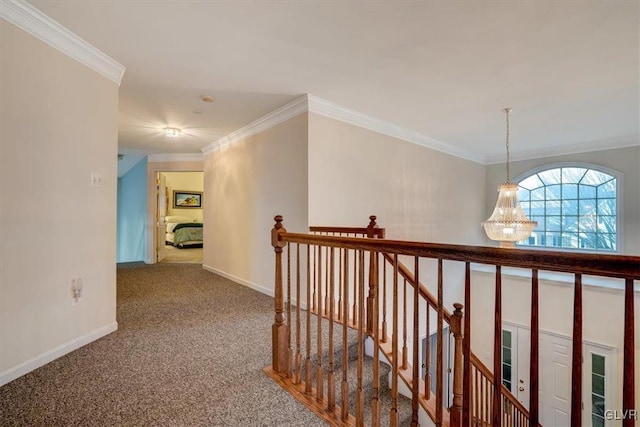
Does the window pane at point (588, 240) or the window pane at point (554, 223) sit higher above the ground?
the window pane at point (554, 223)

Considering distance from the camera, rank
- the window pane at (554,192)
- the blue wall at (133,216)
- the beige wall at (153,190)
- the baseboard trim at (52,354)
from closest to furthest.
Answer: the baseboard trim at (52,354) → the window pane at (554,192) → the beige wall at (153,190) → the blue wall at (133,216)

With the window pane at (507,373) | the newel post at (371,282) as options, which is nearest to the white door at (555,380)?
the window pane at (507,373)

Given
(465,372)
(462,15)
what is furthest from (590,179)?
(465,372)

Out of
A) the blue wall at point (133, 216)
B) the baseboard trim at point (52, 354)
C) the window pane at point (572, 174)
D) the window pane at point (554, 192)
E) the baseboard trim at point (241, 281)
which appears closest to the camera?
the baseboard trim at point (52, 354)

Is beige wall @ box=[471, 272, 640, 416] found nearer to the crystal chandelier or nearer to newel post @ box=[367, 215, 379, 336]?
the crystal chandelier

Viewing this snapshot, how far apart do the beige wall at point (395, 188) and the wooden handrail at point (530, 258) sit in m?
2.11

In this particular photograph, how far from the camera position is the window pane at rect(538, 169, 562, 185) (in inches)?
221

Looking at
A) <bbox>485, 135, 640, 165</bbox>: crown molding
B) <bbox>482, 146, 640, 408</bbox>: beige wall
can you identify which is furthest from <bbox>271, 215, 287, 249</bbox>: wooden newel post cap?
<bbox>485, 135, 640, 165</bbox>: crown molding

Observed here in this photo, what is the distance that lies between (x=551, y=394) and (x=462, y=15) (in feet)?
18.2

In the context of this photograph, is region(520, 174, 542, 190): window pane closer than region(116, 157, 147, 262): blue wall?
Yes

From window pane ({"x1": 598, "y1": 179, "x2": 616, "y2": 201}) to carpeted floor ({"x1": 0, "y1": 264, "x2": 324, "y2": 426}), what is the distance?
19.1 ft

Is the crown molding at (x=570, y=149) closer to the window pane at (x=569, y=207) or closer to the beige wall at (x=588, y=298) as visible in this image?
the beige wall at (x=588, y=298)

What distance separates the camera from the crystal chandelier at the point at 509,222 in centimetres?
344

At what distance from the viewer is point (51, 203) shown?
202 centimetres
